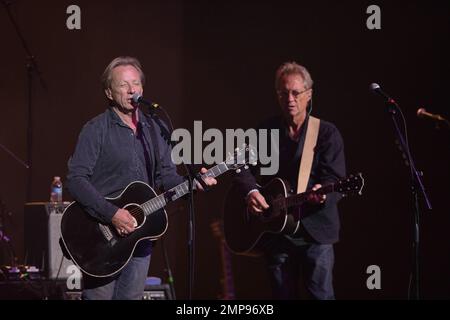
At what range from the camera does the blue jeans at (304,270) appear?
15.2ft

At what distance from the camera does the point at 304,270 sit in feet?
15.5

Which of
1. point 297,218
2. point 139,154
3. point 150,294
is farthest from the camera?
point 150,294

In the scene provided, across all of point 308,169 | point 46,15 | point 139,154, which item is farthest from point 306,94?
point 46,15

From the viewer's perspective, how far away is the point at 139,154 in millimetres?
4418

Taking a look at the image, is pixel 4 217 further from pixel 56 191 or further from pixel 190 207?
pixel 190 207

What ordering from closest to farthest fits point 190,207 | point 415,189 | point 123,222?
point 190,207
point 123,222
point 415,189

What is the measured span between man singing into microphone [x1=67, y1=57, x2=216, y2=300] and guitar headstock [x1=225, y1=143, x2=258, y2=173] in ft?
1.31

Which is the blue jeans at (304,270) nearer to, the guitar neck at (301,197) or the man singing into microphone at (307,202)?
the man singing into microphone at (307,202)

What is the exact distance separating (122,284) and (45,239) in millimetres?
1970

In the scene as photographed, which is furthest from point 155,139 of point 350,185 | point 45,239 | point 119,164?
point 45,239

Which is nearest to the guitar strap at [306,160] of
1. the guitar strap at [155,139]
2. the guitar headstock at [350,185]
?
the guitar headstock at [350,185]

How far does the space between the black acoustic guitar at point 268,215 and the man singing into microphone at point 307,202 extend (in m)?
0.06
